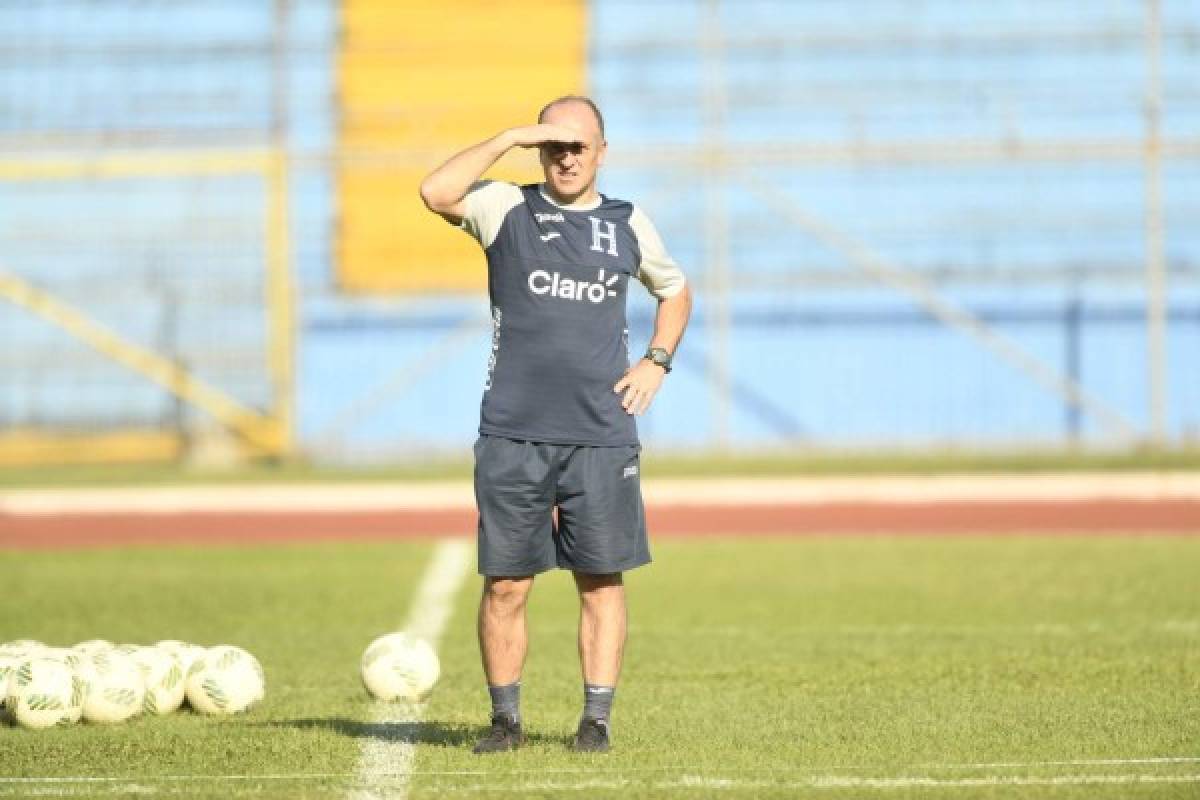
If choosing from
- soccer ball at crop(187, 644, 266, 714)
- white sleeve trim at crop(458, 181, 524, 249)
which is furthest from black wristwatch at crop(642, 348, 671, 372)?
soccer ball at crop(187, 644, 266, 714)

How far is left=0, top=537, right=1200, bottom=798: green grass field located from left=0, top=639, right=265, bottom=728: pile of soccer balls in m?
0.11

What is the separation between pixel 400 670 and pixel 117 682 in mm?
1136

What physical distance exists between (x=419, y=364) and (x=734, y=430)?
3970 millimetres

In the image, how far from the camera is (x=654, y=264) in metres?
7.25

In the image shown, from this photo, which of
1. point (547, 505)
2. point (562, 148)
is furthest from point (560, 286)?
point (547, 505)

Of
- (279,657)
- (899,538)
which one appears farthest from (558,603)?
(899,538)

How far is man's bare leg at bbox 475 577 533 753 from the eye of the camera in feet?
23.5

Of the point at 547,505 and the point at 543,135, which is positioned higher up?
the point at 543,135

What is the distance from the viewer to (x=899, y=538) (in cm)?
1662

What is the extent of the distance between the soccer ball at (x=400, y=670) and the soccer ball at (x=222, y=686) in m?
0.48

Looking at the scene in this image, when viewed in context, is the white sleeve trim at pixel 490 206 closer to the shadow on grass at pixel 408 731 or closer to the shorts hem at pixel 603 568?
the shorts hem at pixel 603 568

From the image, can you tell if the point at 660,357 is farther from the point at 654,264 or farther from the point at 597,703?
the point at 597,703

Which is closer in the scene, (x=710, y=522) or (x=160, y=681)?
(x=160, y=681)

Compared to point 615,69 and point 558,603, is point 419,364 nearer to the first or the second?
point 615,69
